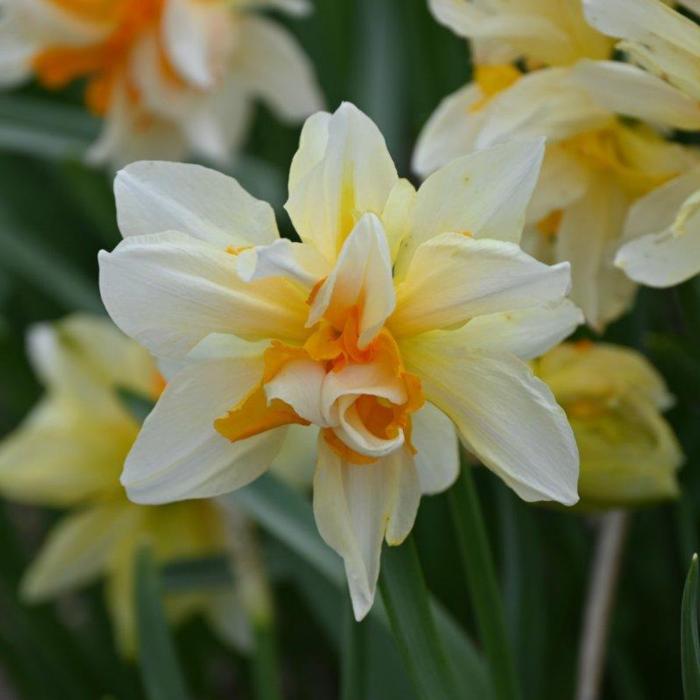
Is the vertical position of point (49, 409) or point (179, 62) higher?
point (179, 62)

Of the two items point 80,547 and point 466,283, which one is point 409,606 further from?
point 80,547

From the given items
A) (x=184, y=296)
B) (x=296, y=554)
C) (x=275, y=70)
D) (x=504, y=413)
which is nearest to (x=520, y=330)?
(x=504, y=413)

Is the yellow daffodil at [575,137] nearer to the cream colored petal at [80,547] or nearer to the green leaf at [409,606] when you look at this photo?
the green leaf at [409,606]

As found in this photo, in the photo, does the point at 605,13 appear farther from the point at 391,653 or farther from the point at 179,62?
the point at 179,62

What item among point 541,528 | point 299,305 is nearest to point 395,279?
point 299,305

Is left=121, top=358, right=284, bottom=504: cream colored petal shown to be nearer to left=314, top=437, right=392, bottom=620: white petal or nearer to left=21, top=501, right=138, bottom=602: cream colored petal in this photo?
left=314, top=437, right=392, bottom=620: white petal

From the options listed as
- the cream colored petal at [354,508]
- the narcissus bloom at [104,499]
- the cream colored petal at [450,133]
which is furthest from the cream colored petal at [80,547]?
the cream colored petal at [354,508]
